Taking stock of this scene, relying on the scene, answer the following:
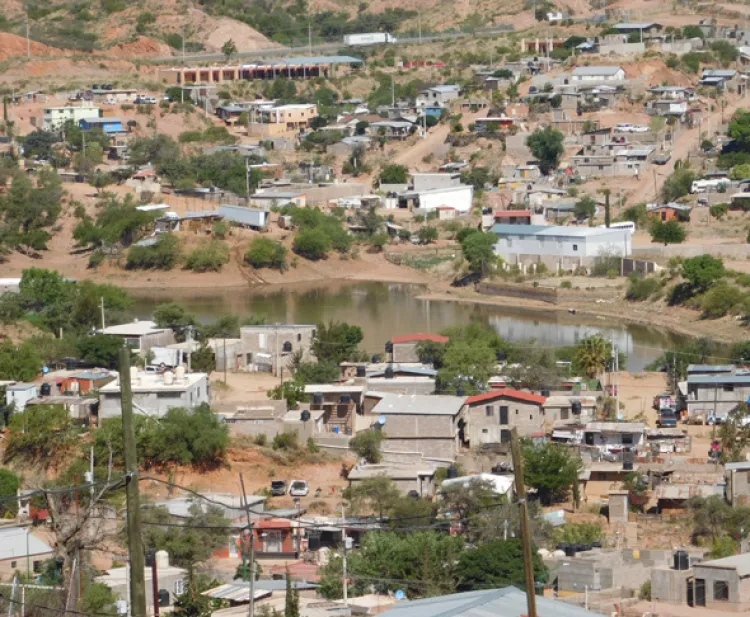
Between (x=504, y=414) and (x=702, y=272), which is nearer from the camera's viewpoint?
(x=504, y=414)

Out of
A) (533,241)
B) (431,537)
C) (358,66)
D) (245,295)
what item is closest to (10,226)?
(245,295)

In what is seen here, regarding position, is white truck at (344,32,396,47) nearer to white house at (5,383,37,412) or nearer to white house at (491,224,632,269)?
white house at (491,224,632,269)

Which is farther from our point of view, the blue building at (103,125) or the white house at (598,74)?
the blue building at (103,125)

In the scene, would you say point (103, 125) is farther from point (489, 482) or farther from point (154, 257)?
point (489, 482)

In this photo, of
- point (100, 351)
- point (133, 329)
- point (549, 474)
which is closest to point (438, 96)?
point (133, 329)

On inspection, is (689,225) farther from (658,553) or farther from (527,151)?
(658,553)

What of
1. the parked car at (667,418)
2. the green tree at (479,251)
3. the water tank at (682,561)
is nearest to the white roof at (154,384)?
the parked car at (667,418)

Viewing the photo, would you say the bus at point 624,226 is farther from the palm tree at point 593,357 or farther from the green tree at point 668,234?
the palm tree at point 593,357
